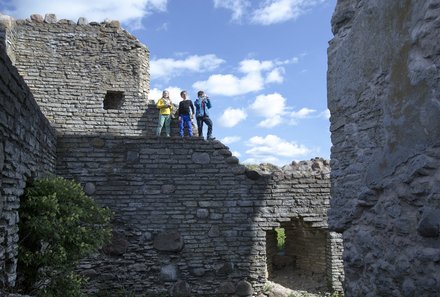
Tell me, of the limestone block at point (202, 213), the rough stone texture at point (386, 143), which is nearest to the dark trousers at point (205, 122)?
the limestone block at point (202, 213)

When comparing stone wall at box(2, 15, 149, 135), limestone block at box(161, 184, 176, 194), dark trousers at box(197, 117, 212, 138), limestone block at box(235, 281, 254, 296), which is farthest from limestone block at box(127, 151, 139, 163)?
stone wall at box(2, 15, 149, 135)

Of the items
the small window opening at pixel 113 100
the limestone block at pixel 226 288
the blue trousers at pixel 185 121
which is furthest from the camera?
the small window opening at pixel 113 100

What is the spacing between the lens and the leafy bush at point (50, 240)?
187 inches

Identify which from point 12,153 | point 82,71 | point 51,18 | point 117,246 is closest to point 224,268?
point 117,246

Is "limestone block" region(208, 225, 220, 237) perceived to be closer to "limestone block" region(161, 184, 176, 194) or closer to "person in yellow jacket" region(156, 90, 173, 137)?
"limestone block" region(161, 184, 176, 194)

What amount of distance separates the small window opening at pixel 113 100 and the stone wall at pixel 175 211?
4.46 metres

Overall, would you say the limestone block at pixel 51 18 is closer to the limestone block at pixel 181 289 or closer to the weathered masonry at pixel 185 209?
the weathered masonry at pixel 185 209

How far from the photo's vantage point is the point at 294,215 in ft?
26.9

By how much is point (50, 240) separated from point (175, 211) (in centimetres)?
319

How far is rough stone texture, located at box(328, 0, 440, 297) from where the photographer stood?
120 inches

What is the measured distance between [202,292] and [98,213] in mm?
2898

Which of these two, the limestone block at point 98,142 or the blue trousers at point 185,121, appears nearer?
the limestone block at point 98,142

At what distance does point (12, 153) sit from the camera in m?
4.33

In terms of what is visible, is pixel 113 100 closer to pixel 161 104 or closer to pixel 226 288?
pixel 161 104
